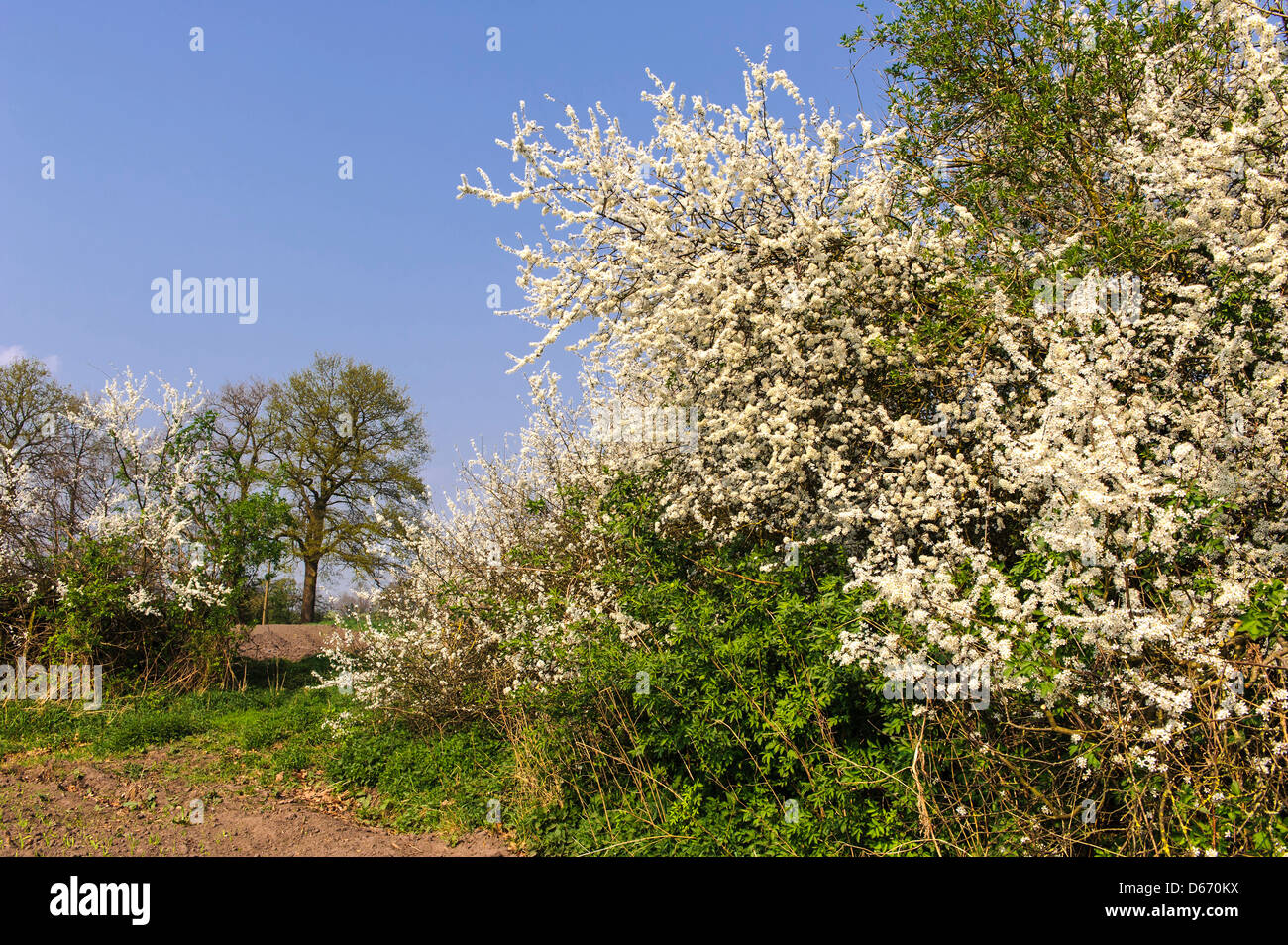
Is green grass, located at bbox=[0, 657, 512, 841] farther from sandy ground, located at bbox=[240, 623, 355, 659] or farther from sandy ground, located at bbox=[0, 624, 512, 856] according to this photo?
sandy ground, located at bbox=[240, 623, 355, 659]

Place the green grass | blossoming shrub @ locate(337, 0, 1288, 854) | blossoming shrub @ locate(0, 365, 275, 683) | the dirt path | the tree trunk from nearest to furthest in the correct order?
blossoming shrub @ locate(337, 0, 1288, 854) → the dirt path → the green grass → blossoming shrub @ locate(0, 365, 275, 683) → the tree trunk

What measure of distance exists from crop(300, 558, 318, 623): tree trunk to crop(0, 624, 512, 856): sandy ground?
1966cm

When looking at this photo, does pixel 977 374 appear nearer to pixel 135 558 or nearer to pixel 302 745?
pixel 302 745

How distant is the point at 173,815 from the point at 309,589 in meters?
22.4

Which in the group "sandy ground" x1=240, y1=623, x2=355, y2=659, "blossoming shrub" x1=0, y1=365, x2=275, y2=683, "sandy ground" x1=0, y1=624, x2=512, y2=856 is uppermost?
"blossoming shrub" x1=0, y1=365, x2=275, y2=683

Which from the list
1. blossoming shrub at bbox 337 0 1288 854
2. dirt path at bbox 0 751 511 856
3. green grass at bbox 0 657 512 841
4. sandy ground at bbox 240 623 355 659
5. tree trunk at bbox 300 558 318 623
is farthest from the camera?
tree trunk at bbox 300 558 318 623

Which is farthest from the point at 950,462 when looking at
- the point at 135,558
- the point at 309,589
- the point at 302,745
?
the point at 309,589

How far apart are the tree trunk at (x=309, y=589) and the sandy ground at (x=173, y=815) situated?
1966 centimetres

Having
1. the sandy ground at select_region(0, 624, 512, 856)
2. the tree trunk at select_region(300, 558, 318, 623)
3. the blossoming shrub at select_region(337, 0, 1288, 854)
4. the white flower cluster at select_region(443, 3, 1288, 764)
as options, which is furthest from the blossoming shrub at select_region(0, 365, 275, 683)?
the tree trunk at select_region(300, 558, 318, 623)

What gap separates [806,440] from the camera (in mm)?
5277

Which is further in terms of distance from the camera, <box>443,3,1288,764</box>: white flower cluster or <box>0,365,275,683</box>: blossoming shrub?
<box>0,365,275,683</box>: blossoming shrub

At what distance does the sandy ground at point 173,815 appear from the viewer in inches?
207

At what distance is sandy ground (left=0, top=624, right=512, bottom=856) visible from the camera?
5.27 m
